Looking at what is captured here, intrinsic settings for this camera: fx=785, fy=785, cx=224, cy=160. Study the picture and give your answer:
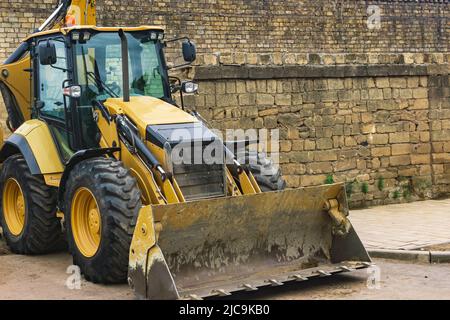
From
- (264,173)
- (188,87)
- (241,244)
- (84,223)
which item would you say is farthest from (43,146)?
(241,244)

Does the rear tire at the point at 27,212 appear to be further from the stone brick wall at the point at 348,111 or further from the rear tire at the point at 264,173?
the stone brick wall at the point at 348,111

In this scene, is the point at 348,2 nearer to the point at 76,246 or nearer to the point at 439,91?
the point at 439,91

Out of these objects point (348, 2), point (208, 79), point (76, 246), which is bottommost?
point (76, 246)

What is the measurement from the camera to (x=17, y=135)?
882 cm

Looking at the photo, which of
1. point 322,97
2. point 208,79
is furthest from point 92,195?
point 322,97

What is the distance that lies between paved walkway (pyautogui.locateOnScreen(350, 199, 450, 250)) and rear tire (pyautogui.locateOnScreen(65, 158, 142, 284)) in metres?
3.31

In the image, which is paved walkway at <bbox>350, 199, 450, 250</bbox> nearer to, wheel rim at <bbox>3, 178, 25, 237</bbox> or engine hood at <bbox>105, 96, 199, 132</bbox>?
engine hood at <bbox>105, 96, 199, 132</bbox>

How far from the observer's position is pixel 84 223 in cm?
757

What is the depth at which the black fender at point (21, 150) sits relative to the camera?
835cm

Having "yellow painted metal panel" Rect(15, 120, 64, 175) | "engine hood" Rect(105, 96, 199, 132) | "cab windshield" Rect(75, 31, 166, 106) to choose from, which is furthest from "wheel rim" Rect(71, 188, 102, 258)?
"cab windshield" Rect(75, 31, 166, 106)

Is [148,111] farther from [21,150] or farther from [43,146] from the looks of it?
[21,150]

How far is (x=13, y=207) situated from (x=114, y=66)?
2.18 metres
